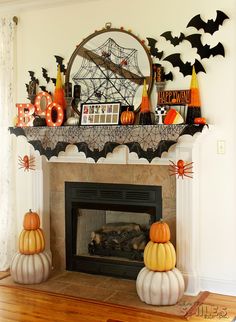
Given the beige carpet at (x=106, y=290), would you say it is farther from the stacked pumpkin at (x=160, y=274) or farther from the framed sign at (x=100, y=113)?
the framed sign at (x=100, y=113)

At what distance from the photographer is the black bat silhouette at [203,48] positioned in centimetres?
355

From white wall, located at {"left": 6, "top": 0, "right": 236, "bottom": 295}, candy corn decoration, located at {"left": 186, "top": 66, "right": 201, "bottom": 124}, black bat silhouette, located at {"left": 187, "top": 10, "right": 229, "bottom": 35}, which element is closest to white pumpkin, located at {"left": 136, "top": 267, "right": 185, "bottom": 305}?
white wall, located at {"left": 6, "top": 0, "right": 236, "bottom": 295}

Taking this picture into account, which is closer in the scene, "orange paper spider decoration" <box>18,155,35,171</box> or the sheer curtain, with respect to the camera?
"orange paper spider decoration" <box>18,155,35,171</box>

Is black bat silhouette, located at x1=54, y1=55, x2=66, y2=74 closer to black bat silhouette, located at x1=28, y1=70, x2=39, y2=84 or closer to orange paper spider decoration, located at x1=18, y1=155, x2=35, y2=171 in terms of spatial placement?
black bat silhouette, located at x1=28, y1=70, x2=39, y2=84

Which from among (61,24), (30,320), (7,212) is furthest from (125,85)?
(30,320)

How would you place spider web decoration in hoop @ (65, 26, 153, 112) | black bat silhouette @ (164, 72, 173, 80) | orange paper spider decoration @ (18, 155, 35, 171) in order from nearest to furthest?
black bat silhouette @ (164, 72, 173, 80), spider web decoration in hoop @ (65, 26, 153, 112), orange paper spider decoration @ (18, 155, 35, 171)

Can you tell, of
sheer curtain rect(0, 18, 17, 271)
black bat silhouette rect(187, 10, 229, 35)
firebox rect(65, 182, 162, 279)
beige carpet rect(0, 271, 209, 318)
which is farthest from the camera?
sheer curtain rect(0, 18, 17, 271)

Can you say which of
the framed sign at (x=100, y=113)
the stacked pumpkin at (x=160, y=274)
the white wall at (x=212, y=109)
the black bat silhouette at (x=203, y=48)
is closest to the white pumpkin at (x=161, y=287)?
the stacked pumpkin at (x=160, y=274)

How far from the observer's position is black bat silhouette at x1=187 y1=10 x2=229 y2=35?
3.53 metres

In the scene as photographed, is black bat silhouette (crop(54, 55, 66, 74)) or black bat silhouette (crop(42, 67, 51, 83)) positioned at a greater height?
black bat silhouette (crop(54, 55, 66, 74))

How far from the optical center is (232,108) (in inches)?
140

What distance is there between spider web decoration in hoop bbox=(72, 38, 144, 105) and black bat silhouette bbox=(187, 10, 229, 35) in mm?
552

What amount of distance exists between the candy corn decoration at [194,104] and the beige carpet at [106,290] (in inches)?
56.1

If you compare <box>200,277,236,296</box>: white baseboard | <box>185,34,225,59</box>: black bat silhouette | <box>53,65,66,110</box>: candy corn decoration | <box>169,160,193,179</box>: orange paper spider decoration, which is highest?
<box>185,34,225,59</box>: black bat silhouette
